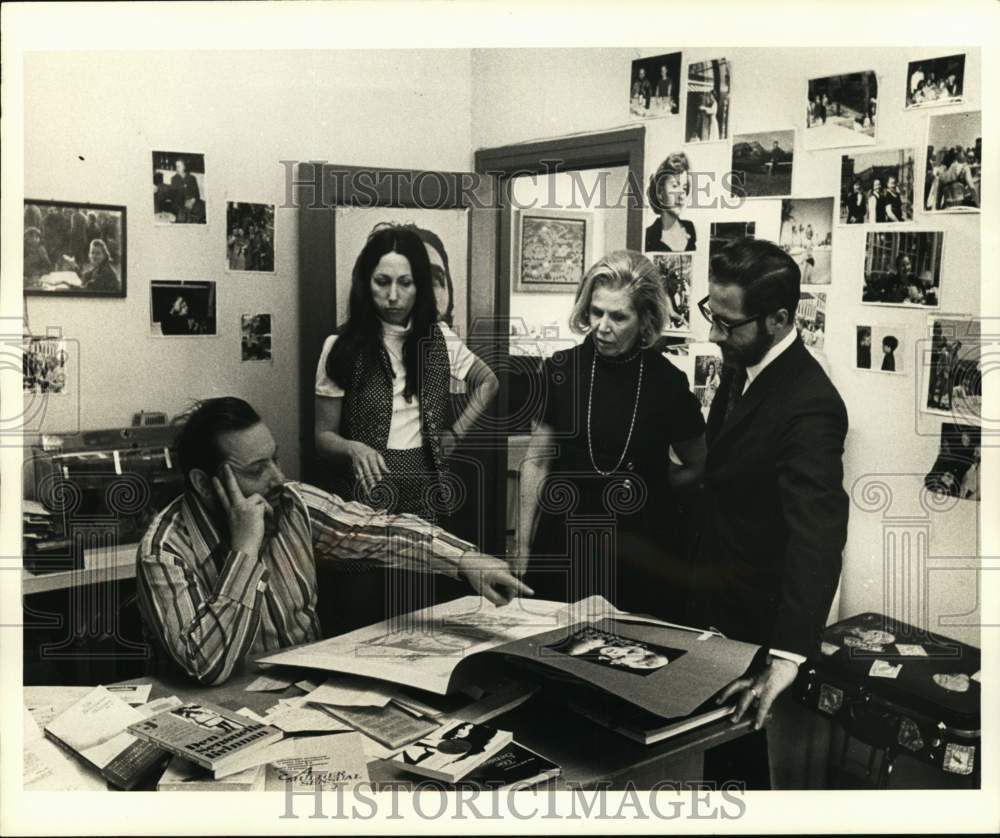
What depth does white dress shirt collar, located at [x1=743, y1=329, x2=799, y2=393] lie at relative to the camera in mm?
1461

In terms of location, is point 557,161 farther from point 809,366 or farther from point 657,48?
point 809,366

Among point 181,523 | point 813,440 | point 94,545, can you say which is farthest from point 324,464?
point 813,440

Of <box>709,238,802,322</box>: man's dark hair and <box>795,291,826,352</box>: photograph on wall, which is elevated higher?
<box>709,238,802,322</box>: man's dark hair

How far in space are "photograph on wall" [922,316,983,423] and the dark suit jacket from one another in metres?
0.15

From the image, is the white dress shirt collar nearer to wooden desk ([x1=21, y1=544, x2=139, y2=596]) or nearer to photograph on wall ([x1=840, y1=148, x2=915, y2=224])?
photograph on wall ([x1=840, y1=148, x2=915, y2=224])

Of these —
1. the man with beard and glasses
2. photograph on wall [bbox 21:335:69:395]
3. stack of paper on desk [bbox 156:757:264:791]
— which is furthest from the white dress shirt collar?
photograph on wall [bbox 21:335:69:395]

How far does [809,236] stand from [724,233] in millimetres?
129

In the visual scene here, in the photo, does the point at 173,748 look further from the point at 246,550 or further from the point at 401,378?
the point at 401,378

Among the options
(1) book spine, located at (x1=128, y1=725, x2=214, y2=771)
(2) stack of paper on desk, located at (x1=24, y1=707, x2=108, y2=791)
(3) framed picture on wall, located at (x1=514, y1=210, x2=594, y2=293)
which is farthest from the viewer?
(3) framed picture on wall, located at (x1=514, y1=210, x2=594, y2=293)

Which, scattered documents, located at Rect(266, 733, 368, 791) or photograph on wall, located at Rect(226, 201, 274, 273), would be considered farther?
photograph on wall, located at Rect(226, 201, 274, 273)

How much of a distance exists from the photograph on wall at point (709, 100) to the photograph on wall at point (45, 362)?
107 cm

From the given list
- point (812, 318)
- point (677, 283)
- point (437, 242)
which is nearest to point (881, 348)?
point (812, 318)

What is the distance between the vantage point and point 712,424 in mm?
1489

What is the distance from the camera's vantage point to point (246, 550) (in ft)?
4.93
